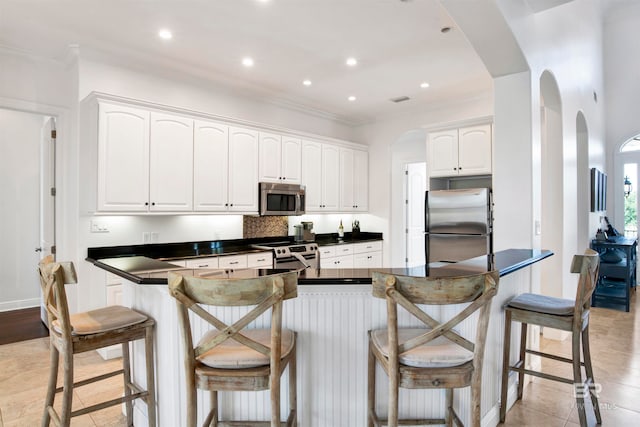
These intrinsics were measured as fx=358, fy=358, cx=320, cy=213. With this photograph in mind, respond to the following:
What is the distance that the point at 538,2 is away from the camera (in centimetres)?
282

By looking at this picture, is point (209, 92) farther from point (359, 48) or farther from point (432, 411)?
point (432, 411)

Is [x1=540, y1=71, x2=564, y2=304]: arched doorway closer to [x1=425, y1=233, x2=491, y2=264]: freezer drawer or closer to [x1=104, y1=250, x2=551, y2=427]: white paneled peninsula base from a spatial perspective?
[x1=425, y1=233, x2=491, y2=264]: freezer drawer

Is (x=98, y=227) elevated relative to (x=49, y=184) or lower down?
lower down

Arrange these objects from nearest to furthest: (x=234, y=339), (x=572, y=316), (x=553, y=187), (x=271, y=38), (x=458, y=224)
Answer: (x=234, y=339) → (x=572, y=316) → (x=271, y=38) → (x=553, y=187) → (x=458, y=224)

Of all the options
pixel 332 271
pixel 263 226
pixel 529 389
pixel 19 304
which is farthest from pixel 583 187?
pixel 19 304

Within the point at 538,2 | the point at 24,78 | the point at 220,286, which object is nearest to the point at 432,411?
the point at 220,286

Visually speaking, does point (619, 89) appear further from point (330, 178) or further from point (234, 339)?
point (234, 339)

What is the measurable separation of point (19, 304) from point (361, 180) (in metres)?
5.37

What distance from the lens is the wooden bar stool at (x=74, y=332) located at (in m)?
1.73

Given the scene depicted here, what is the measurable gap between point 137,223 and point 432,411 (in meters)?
3.39

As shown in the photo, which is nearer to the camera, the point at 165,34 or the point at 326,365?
the point at 326,365

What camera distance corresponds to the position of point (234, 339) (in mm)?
1410

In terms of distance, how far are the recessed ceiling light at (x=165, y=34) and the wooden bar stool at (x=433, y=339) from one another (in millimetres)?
3049

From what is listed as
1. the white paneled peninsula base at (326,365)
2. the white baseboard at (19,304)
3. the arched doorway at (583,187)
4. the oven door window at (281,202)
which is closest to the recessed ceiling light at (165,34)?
the oven door window at (281,202)
